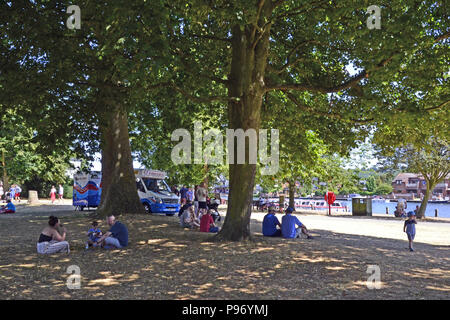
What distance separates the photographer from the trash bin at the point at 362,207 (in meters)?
35.5

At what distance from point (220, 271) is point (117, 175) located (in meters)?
11.3

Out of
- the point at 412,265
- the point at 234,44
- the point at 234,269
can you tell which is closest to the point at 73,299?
the point at 234,269

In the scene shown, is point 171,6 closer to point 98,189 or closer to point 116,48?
point 116,48

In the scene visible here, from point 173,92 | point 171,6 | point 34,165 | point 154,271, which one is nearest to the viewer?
point 154,271

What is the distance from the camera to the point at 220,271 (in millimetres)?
8406

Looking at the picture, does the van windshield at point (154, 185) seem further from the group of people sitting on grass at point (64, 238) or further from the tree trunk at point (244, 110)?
the group of people sitting on grass at point (64, 238)

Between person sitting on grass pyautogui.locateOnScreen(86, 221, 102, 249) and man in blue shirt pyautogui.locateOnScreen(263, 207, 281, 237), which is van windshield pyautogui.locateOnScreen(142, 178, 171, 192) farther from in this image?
person sitting on grass pyautogui.locateOnScreen(86, 221, 102, 249)

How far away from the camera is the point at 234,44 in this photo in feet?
41.3

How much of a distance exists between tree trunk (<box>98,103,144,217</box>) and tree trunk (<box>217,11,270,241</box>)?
7.39 meters

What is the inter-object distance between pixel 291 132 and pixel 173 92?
5547mm

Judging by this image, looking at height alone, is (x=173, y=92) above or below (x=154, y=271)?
above

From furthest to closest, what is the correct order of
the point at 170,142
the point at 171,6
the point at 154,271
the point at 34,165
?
1. the point at 34,165
2. the point at 170,142
3. the point at 171,6
4. the point at 154,271

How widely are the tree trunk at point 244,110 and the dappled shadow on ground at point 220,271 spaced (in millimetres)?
712

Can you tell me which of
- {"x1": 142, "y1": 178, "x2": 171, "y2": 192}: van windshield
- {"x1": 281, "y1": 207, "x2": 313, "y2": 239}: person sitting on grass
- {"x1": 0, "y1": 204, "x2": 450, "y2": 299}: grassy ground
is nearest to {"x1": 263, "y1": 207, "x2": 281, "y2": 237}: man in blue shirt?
{"x1": 281, "y1": 207, "x2": 313, "y2": 239}: person sitting on grass
